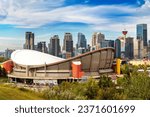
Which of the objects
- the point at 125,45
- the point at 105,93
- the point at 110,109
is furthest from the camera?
the point at 125,45

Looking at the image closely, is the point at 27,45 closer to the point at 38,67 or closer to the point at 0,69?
the point at 0,69

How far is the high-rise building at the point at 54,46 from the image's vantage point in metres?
33.1

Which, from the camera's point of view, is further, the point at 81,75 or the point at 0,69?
the point at 0,69

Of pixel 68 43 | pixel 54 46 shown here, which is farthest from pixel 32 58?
pixel 68 43

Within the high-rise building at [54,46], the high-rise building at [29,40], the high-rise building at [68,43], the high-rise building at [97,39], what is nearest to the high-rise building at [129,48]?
the high-rise building at [97,39]

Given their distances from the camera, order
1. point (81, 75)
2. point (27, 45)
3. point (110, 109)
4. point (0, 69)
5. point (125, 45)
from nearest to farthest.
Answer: point (110, 109) < point (81, 75) < point (0, 69) < point (27, 45) < point (125, 45)

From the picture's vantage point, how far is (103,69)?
25.0 metres

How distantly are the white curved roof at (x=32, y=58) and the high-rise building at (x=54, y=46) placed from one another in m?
7.24

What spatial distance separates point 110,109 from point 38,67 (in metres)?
18.8

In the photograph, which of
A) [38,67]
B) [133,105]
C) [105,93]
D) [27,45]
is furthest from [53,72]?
[133,105]

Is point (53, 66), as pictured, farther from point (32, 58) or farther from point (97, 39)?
point (97, 39)

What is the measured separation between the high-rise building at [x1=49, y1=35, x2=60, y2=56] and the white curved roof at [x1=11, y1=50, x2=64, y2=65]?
7241 mm

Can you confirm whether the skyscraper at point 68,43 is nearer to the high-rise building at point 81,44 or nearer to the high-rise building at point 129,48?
the high-rise building at point 81,44

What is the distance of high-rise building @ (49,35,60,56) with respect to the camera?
3312 centimetres
